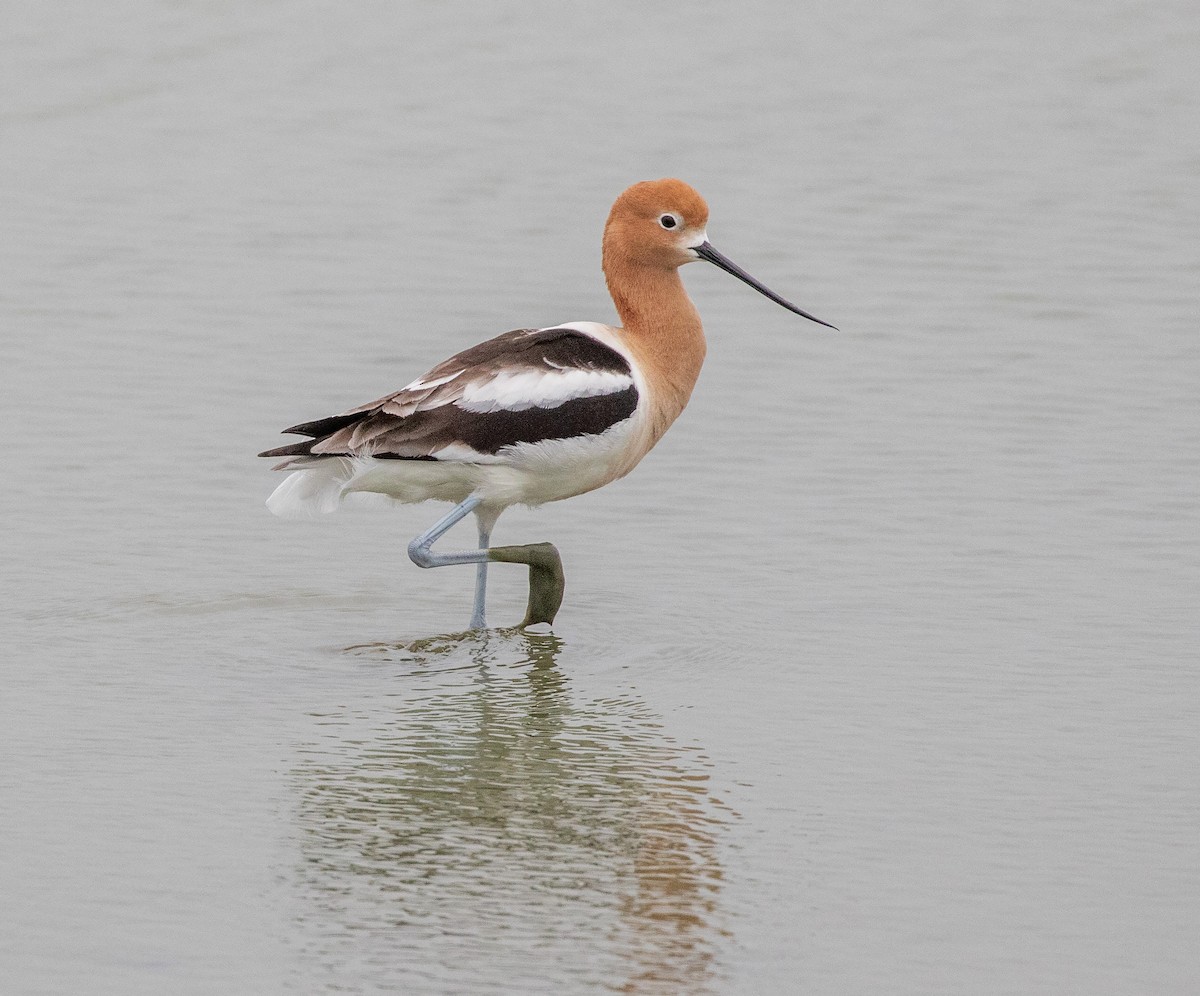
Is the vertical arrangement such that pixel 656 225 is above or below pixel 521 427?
above

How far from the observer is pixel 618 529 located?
9.23m

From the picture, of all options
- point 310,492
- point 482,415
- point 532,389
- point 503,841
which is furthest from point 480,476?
point 503,841

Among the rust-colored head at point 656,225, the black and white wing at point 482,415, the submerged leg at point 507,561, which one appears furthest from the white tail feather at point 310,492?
the rust-colored head at point 656,225

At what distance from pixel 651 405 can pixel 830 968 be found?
337 centimetres

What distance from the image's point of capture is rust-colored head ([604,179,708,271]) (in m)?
8.62

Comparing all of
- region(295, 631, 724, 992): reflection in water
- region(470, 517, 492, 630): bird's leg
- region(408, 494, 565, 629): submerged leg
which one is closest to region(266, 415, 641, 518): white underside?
region(408, 494, 565, 629): submerged leg

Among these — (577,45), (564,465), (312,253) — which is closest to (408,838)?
(564,465)

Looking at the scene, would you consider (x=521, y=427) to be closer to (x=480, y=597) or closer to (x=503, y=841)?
(x=480, y=597)

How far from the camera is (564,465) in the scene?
319 inches

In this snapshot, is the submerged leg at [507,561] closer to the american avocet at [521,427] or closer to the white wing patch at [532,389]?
the american avocet at [521,427]

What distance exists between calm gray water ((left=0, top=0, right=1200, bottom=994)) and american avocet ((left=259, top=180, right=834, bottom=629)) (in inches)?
14.8

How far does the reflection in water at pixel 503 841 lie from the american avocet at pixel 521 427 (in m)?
0.70

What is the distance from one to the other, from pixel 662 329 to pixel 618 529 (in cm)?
104

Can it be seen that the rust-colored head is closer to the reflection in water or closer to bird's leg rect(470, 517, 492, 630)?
bird's leg rect(470, 517, 492, 630)
